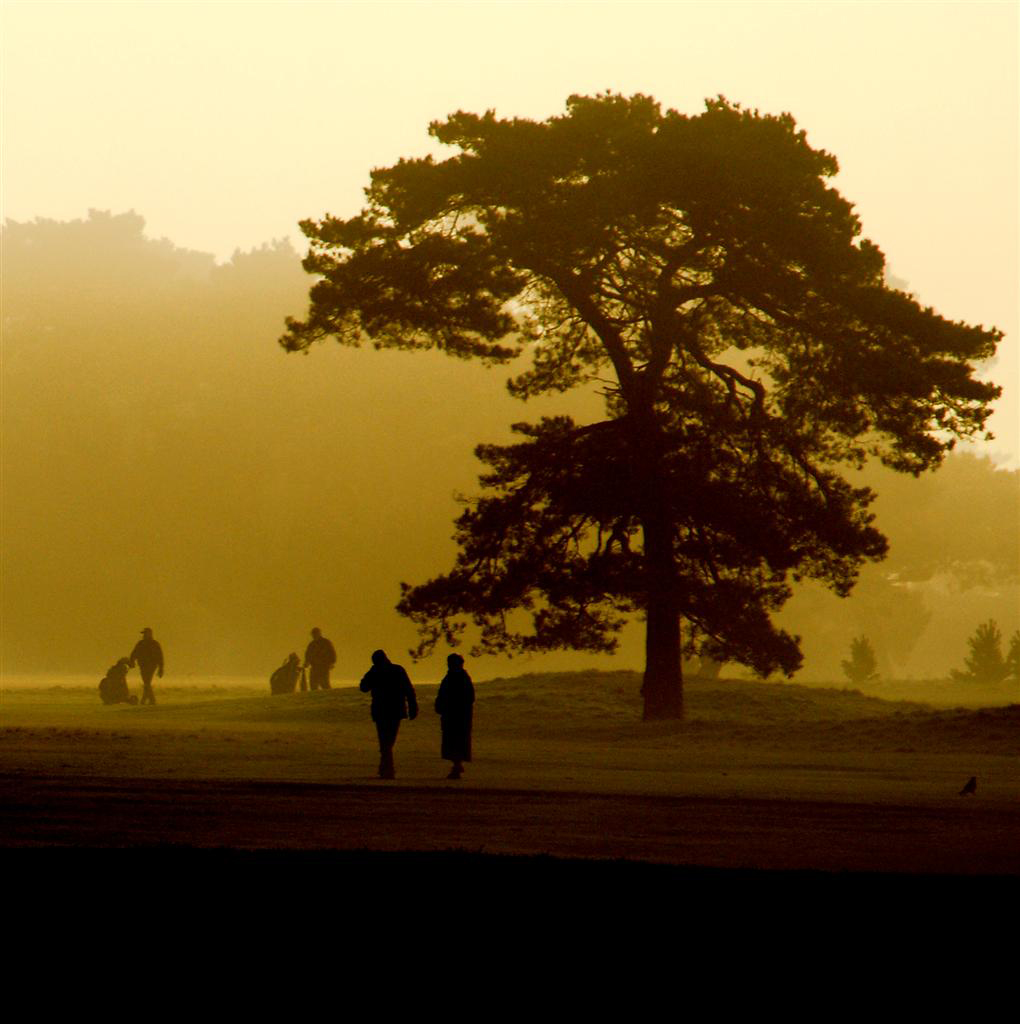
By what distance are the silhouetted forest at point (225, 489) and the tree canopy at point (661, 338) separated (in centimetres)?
4837

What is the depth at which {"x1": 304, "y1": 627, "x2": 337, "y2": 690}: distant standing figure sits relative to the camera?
2039 inches

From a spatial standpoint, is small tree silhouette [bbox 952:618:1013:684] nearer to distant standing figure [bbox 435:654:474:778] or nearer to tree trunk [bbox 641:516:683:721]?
tree trunk [bbox 641:516:683:721]

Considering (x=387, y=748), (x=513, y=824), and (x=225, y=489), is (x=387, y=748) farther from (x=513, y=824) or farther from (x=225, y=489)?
(x=225, y=489)

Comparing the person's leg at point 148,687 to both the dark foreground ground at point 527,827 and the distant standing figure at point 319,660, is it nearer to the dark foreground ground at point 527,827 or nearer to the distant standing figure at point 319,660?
the distant standing figure at point 319,660

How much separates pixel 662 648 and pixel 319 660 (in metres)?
15.7

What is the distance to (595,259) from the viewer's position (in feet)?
129

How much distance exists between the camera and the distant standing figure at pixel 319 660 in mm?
51781

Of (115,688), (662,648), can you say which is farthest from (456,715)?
(115,688)

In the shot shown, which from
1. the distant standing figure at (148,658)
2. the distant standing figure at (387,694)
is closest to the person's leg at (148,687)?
the distant standing figure at (148,658)

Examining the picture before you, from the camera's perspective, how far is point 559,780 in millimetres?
24156

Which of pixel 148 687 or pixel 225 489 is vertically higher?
pixel 225 489

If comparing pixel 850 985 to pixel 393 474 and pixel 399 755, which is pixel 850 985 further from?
pixel 393 474

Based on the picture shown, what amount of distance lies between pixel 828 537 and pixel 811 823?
784 inches

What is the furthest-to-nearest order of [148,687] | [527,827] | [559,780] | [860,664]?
[860,664], [148,687], [559,780], [527,827]
